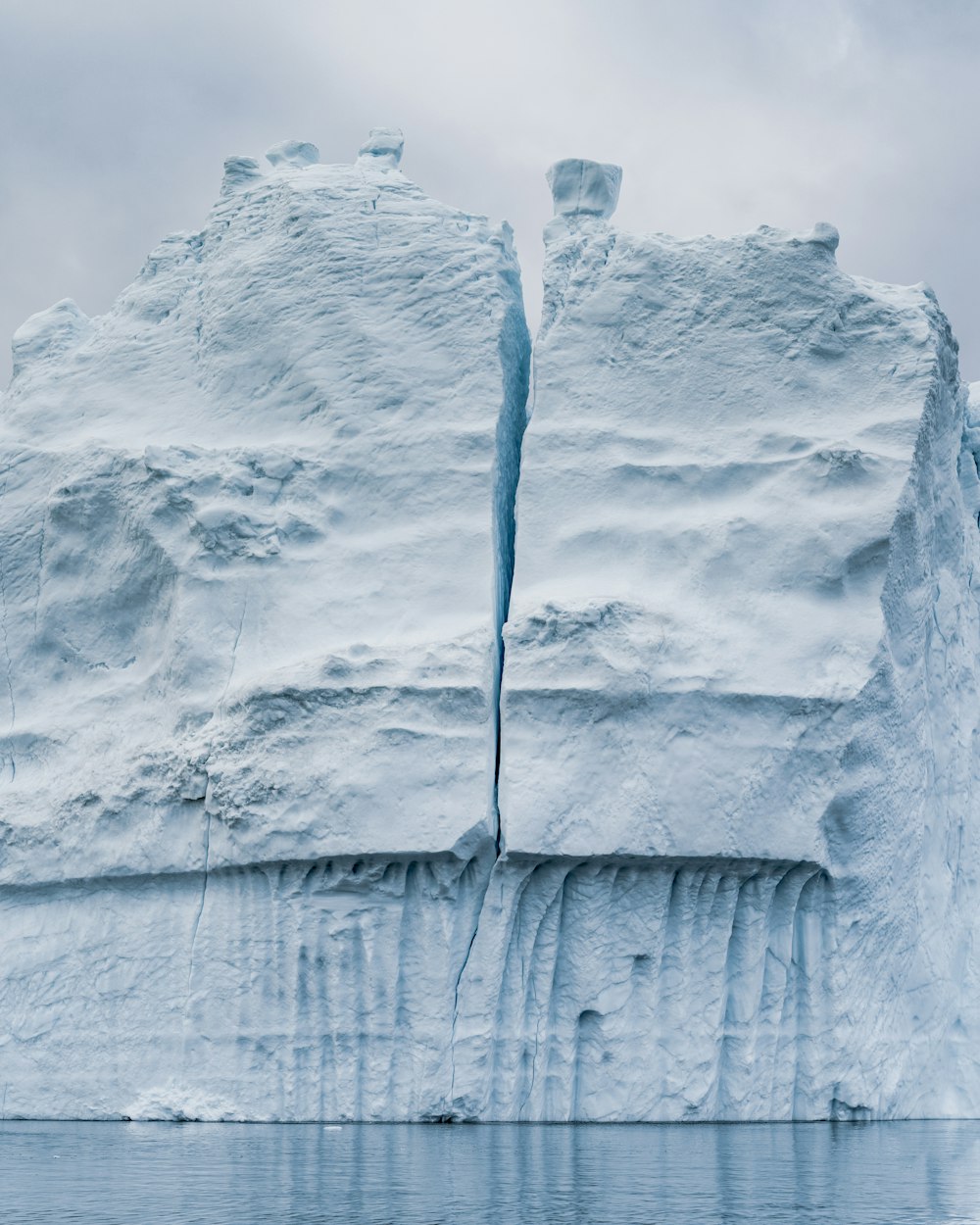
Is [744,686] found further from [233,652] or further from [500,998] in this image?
[233,652]

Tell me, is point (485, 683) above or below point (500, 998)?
above

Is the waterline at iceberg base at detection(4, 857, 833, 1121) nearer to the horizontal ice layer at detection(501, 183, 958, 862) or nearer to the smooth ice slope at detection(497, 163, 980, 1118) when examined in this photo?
the smooth ice slope at detection(497, 163, 980, 1118)

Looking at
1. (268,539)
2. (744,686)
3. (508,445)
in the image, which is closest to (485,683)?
(744,686)

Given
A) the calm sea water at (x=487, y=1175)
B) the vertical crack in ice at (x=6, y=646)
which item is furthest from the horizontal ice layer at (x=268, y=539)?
the calm sea water at (x=487, y=1175)

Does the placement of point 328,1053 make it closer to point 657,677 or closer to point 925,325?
point 657,677

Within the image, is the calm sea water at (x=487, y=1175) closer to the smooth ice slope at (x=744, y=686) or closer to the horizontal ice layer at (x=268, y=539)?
the smooth ice slope at (x=744, y=686)

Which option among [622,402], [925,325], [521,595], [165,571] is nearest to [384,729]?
[521,595]
